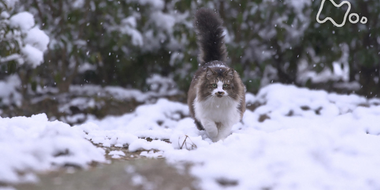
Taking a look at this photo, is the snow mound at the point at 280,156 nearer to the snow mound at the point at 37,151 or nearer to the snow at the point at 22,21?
the snow mound at the point at 37,151

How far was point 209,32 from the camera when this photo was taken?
15.4ft

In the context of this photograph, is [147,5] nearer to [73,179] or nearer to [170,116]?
[170,116]

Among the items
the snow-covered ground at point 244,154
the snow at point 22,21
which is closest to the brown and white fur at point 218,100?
Result: the snow-covered ground at point 244,154

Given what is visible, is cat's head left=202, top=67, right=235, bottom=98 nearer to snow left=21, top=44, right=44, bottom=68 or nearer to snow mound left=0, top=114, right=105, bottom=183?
snow mound left=0, top=114, right=105, bottom=183

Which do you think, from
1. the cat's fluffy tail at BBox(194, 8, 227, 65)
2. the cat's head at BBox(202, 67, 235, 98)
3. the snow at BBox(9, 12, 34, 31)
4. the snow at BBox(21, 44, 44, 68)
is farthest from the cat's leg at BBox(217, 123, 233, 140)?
the snow at BBox(9, 12, 34, 31)

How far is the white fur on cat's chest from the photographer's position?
389 centimetres

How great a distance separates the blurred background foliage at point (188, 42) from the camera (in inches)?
257

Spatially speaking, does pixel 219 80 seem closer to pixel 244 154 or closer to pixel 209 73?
pixel 209 73

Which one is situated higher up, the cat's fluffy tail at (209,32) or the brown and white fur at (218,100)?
the cat's fluffy tail at (209,32)

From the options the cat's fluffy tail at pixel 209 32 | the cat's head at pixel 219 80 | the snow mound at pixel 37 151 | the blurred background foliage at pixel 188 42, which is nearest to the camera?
the snow mound at pixel 37 151

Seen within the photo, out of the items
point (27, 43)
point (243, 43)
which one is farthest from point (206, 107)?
point (243, 43)

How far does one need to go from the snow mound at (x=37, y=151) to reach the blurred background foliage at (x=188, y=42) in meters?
3.79

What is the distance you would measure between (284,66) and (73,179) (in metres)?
6.41

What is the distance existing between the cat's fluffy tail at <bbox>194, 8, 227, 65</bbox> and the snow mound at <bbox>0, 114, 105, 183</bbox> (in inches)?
97.5
